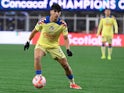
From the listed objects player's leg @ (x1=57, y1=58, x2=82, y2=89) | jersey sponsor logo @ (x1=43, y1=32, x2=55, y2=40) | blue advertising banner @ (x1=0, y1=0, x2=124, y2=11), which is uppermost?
jersey sponsor logo @ (x1=43, y1=32, x2=55, y2=40)

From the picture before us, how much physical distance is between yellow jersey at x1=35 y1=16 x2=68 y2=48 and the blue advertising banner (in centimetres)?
3730

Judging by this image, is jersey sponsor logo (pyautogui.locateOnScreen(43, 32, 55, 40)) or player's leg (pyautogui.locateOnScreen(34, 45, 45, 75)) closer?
player's leg (pyautogui.locateOnScreen(34, 45, 45, 75))

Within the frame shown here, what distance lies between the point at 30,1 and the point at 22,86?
124 feet

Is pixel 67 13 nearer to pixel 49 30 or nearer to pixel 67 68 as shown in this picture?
pixel 67 68

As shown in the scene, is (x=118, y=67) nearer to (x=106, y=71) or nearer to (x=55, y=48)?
(x=106, y=71)

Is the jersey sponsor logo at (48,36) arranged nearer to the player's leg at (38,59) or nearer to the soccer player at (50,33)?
the soccer player at (50,33)

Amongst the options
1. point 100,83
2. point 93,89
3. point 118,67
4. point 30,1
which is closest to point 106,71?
point 118,67

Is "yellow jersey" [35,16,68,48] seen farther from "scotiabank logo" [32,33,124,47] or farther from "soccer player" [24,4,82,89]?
"scotiabank logo" [32,33,124,47]

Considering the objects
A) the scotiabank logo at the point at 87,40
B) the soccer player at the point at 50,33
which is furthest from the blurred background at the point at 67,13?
the soccer player at the point at 50,33

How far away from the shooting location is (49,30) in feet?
36.4

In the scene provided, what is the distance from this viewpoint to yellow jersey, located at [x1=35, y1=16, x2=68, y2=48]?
11.1 m

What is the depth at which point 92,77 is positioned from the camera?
14484mm

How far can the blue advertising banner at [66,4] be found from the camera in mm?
48344

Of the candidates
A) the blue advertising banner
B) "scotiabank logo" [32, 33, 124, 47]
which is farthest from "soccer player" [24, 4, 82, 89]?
the blue advertising banner
